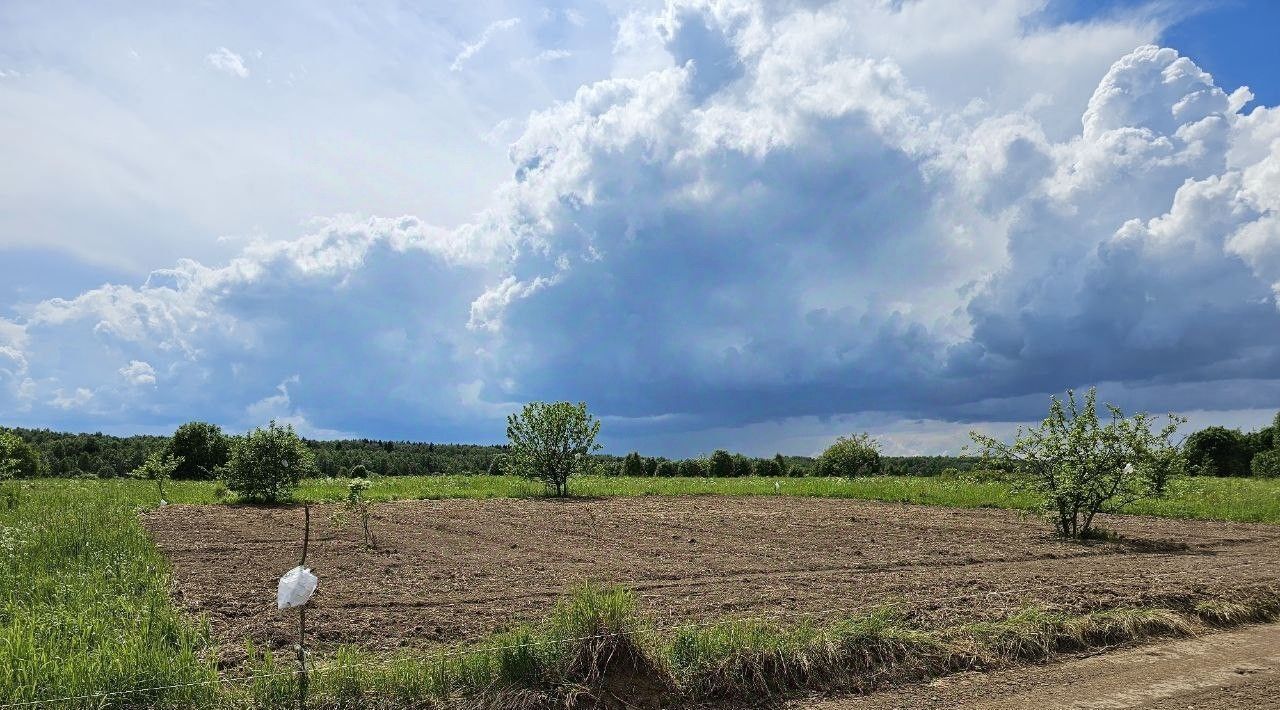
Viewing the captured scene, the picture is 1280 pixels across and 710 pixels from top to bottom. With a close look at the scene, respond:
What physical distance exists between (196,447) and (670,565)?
33.7 metres

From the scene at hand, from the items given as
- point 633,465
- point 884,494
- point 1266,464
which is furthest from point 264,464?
point 1266,464

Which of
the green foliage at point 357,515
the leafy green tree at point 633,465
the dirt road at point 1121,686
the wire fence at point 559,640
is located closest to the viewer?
the wire fence at point 559,640

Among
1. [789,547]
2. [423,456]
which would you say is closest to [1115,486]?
[789,547]

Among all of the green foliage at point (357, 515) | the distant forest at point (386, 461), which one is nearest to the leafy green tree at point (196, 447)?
the distant forest at point (386, 461)

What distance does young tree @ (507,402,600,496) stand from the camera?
22.8m

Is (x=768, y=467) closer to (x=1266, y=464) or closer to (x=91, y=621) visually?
(x=1266, y=464)

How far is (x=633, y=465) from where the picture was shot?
48.8m

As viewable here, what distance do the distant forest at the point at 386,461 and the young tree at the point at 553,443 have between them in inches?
840

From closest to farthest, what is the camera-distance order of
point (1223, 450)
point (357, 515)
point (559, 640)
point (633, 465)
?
point (559, 640) < point (357, 515) < point (633, 465) < point (1223, 450)

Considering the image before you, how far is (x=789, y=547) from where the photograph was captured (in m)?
12.5

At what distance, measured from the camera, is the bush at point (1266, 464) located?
51375 millimetres

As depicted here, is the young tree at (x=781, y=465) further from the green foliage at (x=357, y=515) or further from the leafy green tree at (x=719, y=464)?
the green foliage at (x=357, y=515)

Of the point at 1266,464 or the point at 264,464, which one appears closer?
the point at 264,464

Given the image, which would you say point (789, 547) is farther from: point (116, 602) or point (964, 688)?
point (116, 602)
